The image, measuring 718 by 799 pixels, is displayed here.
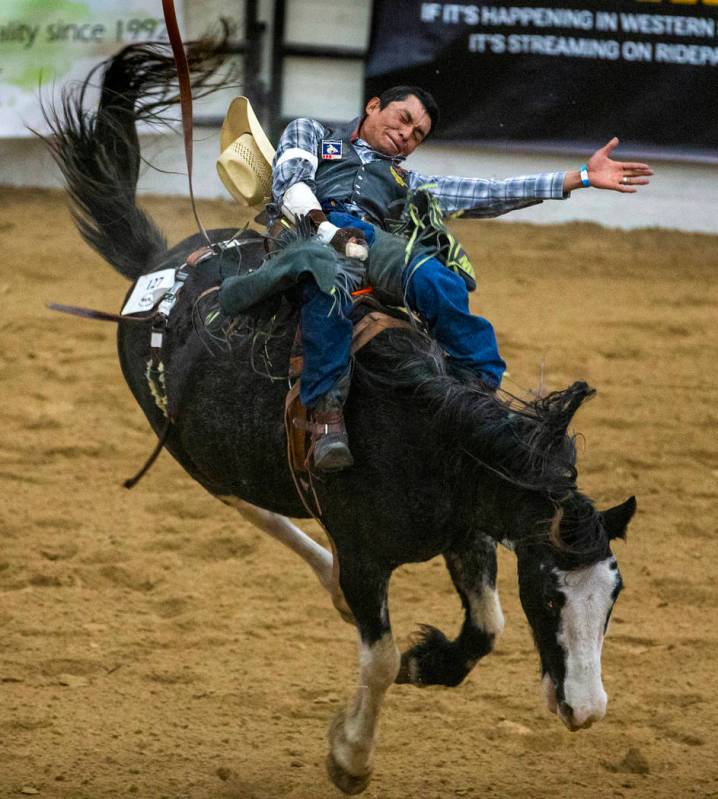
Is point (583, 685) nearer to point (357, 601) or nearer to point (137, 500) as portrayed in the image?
point (357, 601)

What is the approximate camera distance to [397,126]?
3.54m

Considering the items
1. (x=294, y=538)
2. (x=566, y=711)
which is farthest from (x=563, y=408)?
(x=294, y=538)

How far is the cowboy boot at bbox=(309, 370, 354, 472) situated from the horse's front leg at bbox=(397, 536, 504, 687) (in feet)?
1.93

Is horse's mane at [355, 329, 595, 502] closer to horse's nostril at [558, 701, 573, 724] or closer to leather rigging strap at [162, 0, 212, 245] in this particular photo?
horse's nostril at [558, 701, 573, 724]

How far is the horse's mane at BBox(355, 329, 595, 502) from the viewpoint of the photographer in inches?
121

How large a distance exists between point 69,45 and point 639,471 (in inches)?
230

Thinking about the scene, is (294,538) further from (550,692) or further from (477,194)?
(550,692)

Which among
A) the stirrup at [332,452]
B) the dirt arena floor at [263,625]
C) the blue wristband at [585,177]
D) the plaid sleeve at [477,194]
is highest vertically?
the blue wristband at [585,177]

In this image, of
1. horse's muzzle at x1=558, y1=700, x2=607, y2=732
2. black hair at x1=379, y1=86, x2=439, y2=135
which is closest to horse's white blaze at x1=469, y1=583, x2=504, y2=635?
horse's muzzle at x1=558, y1=700, x2=607, y2=732

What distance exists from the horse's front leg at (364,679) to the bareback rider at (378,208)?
1.27 feet

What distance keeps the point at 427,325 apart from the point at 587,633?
37.6 inches

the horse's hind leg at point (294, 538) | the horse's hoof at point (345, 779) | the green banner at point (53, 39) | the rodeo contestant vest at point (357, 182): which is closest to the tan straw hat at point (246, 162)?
the rodeo contestant vest at point (357, 182)

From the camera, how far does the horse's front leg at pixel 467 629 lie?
3.64 meters

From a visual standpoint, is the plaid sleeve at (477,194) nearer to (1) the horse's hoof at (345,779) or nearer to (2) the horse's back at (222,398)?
(2) the horse's back at (222,398)
